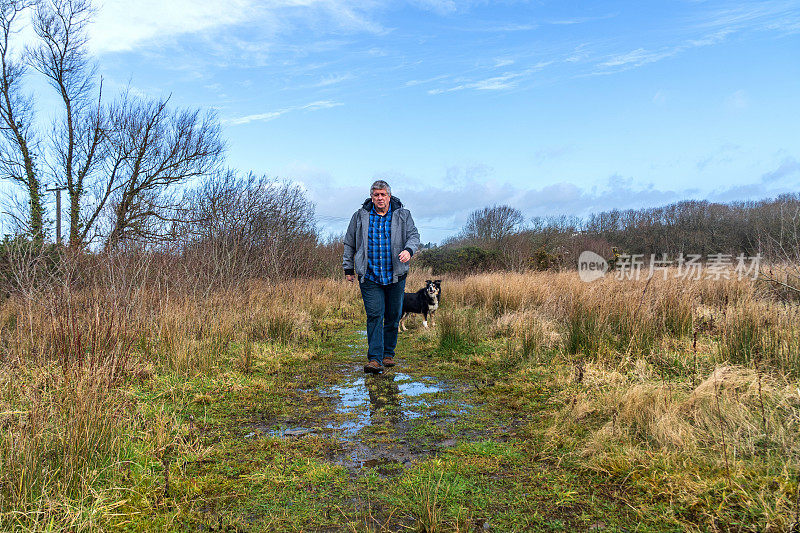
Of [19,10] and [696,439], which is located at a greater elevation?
[19,10]

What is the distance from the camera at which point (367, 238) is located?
5.93 meters

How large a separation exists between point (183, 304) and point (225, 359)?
152 cm

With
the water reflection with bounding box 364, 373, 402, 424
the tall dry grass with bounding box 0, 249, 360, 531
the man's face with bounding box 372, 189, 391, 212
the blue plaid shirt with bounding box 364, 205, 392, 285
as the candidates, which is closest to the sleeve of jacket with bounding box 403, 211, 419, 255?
the blue plaid shirt with bounding box 364, 205, 392, 285

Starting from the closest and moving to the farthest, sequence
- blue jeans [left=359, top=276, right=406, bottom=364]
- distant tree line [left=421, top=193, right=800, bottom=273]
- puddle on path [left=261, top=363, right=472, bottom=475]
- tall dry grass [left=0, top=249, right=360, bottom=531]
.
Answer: tall dry grass [left=0, top=249, right=360, bottom=531] < puddle on path [left=261, top=363, right=472, bottom=475] < blue jeans [left=359, top=276, right=406, bottom=364] < distant tree line [left=421, top=193, right=800, bottom=273]

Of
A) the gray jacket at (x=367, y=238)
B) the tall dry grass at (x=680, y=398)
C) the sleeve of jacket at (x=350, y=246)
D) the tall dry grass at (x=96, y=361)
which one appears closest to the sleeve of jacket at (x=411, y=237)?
the gray jacket at (x=367, y=238)

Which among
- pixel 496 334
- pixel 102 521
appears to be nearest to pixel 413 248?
pixel 496 334

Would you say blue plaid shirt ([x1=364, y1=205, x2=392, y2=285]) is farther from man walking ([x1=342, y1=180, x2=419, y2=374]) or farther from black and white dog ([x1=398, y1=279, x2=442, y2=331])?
black and white dog ([x1=398, y1=279, x2=442, y2=331])

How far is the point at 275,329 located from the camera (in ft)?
24.9

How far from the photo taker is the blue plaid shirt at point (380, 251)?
588 centimetres

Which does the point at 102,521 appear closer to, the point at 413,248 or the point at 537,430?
the point at 537,430

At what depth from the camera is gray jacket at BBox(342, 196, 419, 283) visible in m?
5.88

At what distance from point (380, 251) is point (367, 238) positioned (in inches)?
9.7

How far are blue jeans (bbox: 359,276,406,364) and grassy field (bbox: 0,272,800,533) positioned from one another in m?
0.47

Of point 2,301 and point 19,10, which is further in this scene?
point 19,10
